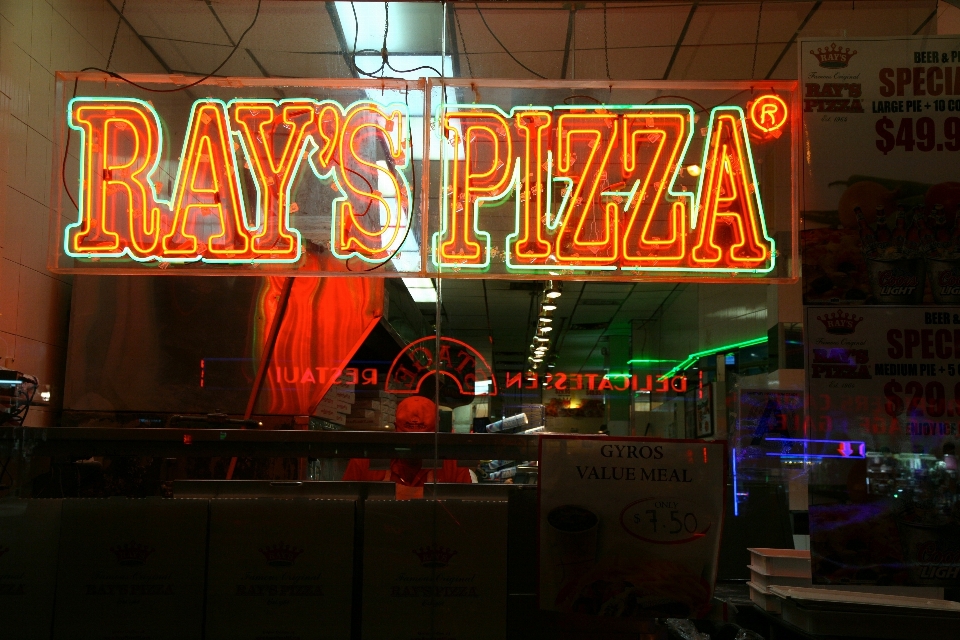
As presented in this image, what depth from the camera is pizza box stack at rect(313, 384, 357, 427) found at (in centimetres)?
546

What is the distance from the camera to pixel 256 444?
10.4 feet

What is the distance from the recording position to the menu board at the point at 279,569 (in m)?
2.66

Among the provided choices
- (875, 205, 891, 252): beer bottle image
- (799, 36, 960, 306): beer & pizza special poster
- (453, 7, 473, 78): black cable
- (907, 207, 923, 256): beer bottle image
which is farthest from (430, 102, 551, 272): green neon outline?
(907, 207, 923, 256): beer bottle image

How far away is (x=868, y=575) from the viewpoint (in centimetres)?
275

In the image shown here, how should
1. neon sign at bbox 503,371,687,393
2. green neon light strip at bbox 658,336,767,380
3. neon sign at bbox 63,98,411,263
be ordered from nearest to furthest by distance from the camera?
neon sign at bbox 63,98,411,263, neon sign at bbox 503,371,687,393, green neon light strip at bbox 658,336,767,380

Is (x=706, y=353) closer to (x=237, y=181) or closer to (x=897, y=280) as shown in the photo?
(x=897, y=280)

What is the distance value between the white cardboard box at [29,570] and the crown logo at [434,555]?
1.17m

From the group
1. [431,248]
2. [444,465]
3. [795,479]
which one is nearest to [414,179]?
[431,248]

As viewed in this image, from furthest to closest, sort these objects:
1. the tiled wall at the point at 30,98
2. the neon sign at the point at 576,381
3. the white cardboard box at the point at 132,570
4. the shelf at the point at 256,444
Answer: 1. the neon sign at the point at 576,381
2. the tiled wall at the point at 30,98
3. the shelf at the point at 256,444
4. the white cardboard box at the point at 132,570

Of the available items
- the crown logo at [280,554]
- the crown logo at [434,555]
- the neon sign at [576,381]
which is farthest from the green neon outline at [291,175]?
the neon sign at [576,381]

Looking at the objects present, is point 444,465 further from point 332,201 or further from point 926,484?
point 926,484

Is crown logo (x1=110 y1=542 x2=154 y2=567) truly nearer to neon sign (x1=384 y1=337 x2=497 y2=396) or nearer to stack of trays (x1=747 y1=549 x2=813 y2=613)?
neon sign (x1=384 y1=337 x2=497 y2=396)

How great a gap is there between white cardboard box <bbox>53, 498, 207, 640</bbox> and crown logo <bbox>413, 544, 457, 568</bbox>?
693 mm

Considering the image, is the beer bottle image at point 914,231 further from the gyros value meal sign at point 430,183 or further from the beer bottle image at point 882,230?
the gyros value meal sign at point 430,183
